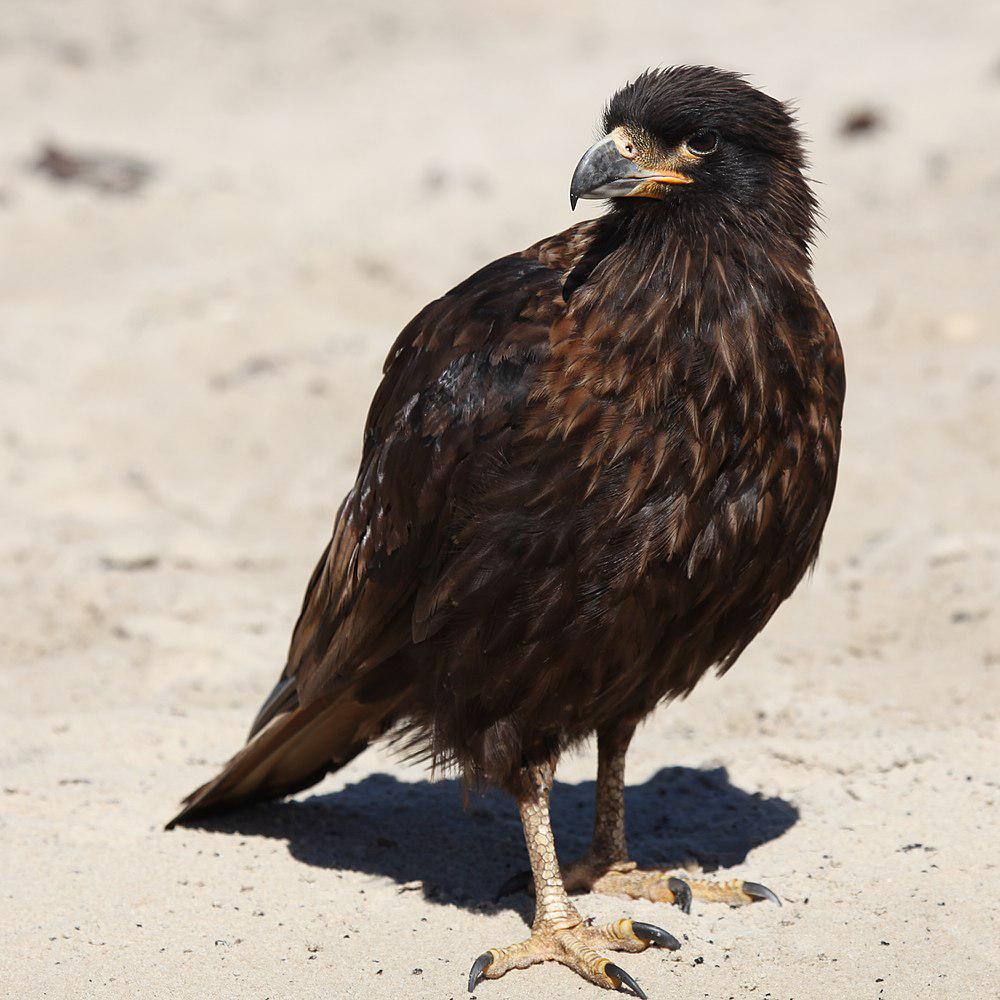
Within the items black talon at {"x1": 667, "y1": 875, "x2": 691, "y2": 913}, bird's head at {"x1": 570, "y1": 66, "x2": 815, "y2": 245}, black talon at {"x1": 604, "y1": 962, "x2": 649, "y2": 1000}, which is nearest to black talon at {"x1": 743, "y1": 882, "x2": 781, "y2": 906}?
black talon at {"x1": 667, "y1": 875, "x2": 691, "y2": 913}

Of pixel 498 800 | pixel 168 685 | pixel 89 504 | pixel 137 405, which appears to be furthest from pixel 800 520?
pixel 137 405

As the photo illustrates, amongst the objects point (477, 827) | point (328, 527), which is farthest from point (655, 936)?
point (328, 527)

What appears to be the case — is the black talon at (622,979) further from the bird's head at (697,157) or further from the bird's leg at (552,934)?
the bird's head at (697,157)

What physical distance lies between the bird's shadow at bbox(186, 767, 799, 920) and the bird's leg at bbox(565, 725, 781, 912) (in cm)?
19

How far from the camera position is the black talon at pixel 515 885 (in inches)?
186

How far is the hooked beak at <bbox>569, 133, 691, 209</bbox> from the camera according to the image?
389cm

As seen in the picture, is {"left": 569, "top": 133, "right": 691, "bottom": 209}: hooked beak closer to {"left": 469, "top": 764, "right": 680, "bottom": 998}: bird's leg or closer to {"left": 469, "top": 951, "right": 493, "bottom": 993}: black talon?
{"left": 469, "top": 764, "right": 680, "bottom": 998}: bird's leg

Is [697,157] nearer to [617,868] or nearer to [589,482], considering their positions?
[589,482]

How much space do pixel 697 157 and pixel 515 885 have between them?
2266 mm

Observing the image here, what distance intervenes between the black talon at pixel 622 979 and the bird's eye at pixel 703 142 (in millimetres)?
2134

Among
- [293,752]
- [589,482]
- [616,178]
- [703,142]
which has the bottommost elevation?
[293,752]

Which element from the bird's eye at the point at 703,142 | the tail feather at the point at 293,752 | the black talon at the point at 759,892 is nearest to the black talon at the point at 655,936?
the black talon at the point at 759,892

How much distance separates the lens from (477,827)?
17.4 ft

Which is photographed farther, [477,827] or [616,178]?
[477,827]
